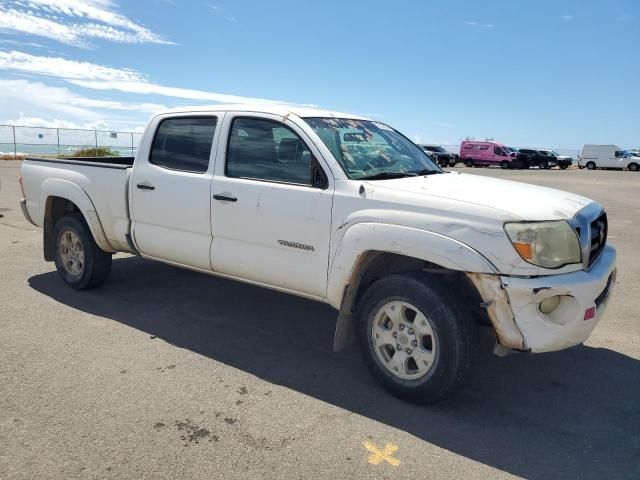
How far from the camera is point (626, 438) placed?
324 cm

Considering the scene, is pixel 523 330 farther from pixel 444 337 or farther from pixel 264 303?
pixel 264 303

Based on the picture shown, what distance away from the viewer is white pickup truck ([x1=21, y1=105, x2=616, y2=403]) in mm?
3193

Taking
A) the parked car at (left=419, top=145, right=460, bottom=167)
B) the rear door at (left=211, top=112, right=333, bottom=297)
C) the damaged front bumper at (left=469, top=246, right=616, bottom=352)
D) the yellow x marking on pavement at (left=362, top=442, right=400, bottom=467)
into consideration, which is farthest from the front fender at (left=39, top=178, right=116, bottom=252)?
the parked car at (left=419, top=145, right=460, bottom=167)

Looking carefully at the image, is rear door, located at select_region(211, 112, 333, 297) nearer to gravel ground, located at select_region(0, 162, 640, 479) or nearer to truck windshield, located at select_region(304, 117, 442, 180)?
truck windshield, located at select_region(304, 117, 442, 180)

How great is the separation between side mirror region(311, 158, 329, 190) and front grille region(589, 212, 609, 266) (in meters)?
1.79

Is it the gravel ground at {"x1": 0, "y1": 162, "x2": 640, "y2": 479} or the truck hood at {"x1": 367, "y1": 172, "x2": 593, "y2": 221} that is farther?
the truck hood at {"x1": 367, "y1": 172, "x2": 593, "y2": 221}

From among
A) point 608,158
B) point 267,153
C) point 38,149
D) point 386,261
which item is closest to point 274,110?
point 267,153

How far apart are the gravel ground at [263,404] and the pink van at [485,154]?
40.5 m

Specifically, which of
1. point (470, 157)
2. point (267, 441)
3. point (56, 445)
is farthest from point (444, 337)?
point (470, 157)

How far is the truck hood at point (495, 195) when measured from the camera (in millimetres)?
3260

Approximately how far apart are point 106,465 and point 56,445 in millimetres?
381

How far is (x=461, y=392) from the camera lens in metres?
3.73

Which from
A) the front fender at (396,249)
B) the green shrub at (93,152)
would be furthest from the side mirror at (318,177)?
the green shrub at (93,152)

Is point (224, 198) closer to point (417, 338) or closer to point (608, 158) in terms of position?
point (417, 338)
